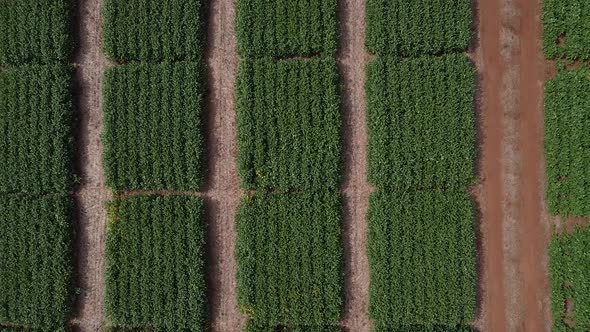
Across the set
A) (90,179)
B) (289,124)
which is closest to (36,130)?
(90,179)


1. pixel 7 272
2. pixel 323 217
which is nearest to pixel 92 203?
pixel 7 272

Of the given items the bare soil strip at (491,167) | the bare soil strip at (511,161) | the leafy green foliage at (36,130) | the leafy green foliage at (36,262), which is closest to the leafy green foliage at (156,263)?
the leafy green foliage at (36,262)

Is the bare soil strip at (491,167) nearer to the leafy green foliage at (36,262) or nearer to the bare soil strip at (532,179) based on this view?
the bare soil strip at (532,179)

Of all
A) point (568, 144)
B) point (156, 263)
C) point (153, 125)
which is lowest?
point (156, 263)

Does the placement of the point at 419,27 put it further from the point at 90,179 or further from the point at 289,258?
the point at 90,179

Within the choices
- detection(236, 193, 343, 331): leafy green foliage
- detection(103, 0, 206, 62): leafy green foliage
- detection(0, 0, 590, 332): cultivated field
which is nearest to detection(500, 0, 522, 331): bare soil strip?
detection(0, 0, 590, 332): cultivated field

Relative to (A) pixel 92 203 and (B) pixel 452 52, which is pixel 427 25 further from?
(A) pixel 92 203

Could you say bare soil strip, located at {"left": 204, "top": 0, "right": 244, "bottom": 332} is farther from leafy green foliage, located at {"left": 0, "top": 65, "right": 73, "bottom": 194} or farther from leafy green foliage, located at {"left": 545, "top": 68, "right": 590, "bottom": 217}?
leafy green foliage, located at {"left": 545, "top": 68, "right": 590, "bottom": 217}
